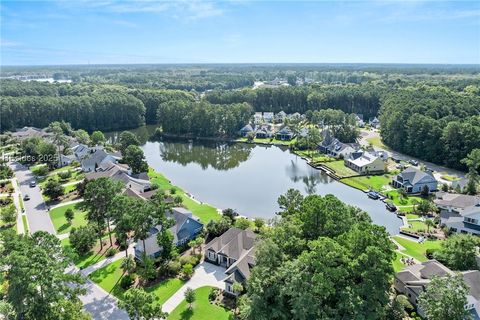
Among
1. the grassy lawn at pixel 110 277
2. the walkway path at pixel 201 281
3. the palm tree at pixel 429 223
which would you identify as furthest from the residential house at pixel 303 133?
the grassy lawn at pixel 110 277

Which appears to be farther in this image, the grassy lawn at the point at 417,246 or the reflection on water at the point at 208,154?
the reflection on water at the point at 208,154

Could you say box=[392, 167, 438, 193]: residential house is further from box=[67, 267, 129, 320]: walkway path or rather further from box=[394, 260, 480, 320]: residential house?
box=[67, 267, 129, 320]: walkway path

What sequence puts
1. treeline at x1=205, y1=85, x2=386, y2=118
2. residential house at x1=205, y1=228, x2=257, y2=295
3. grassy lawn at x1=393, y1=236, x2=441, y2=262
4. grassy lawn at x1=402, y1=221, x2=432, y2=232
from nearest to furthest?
residential house at x1=205, y1=228, x2=257, y2=295 < grassy lawn at x1=393, y1=236, x2=441, y2=262 < grassy lawn at x1=402, y1=221, x2=432, y2=232 < treeline at x1=205, y1=85, x2=386, y2=118

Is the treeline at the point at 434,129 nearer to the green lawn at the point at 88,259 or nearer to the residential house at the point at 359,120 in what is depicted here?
the residential house at the point at 359,120

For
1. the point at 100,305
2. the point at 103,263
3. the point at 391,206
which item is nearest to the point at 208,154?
the point at 391,206

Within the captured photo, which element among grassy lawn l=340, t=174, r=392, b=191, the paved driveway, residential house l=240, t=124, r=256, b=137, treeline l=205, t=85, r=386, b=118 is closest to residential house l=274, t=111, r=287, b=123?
treeline l=205, t=85, r=386, b=118

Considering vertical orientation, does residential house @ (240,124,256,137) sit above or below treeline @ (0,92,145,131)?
→ below
